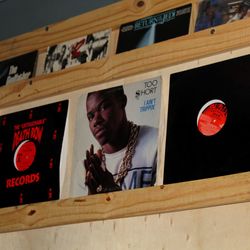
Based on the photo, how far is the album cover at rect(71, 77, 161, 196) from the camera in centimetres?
163

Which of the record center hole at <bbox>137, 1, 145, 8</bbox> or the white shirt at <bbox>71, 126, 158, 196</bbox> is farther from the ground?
the record center hole at <bbox>137, 1, 145, 8</bbox>

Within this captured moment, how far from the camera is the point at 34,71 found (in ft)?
6.50

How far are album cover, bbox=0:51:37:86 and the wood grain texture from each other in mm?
446

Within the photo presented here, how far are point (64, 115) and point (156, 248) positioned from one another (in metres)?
0.52

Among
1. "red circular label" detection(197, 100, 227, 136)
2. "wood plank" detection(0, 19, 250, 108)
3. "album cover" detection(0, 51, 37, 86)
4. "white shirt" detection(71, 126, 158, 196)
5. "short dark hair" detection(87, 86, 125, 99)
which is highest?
"album cover" detection(0, 51, 37, 86)

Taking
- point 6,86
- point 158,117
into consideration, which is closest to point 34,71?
point 6,86

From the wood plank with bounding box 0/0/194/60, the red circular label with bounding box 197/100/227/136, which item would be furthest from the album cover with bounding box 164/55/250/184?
the wood plank with bounding box 0/0/194/60

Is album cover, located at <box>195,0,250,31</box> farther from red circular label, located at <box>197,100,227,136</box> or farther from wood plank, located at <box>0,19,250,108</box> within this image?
red circular label, located at <box>197,100,227,136</box>

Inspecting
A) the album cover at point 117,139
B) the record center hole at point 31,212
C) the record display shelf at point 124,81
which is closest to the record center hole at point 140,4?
the record display shelf at point 124,81

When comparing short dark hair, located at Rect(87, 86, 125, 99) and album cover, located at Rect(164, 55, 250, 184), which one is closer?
album cover, located at Rect(164, 55, 250, 184)

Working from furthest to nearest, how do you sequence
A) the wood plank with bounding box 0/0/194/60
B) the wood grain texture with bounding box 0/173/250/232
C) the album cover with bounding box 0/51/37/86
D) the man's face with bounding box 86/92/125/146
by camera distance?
the album cover with bounding box 0/51/37/86
the wood plank with bounding box 0/0/194/60
the man's face with bounding box 86/92/125/146
the wood grain texture with bounding box 0/173/250/232

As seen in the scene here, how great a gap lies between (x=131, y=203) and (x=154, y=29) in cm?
51

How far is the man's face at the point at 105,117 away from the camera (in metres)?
1.72

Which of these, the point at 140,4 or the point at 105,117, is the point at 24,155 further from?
the point at 140,4
